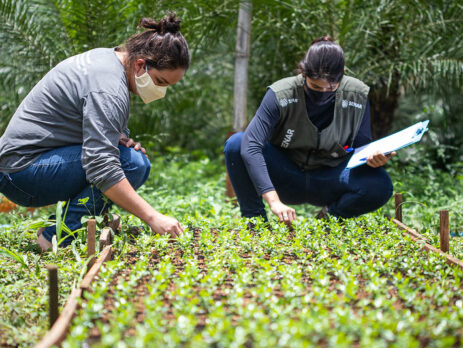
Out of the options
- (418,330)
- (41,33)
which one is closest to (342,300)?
(418,330)

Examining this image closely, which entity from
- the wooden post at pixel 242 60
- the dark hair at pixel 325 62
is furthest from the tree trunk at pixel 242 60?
the dark hair at pixel 325 62

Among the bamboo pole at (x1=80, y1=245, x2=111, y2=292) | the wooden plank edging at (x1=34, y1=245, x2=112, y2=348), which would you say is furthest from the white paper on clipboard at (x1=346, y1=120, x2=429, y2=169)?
the wooden plank edging at (x1=34, y1=245, x2=112, y2=348)

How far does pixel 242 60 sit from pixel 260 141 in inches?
59.3

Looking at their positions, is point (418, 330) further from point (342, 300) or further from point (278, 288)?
point (278, 288)

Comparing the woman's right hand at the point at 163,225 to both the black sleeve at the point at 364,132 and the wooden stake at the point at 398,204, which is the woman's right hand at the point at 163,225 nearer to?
the wooden stake at the point at 398,204

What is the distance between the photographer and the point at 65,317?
1.61 meters

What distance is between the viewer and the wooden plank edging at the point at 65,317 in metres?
1.46

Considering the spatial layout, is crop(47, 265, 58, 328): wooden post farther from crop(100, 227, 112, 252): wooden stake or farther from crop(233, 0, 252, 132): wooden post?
crop(233, 0, 252, 132): wooden post

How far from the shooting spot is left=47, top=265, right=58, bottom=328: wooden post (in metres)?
1.75

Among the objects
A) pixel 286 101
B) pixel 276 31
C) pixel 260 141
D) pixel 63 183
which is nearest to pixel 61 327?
pixel 63 183

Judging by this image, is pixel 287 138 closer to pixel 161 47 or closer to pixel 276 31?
pixel 161 47

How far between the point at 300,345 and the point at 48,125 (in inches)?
75.4

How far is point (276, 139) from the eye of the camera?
3295mm

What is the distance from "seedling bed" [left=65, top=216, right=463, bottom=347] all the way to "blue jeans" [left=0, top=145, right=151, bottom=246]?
393 millimetres
